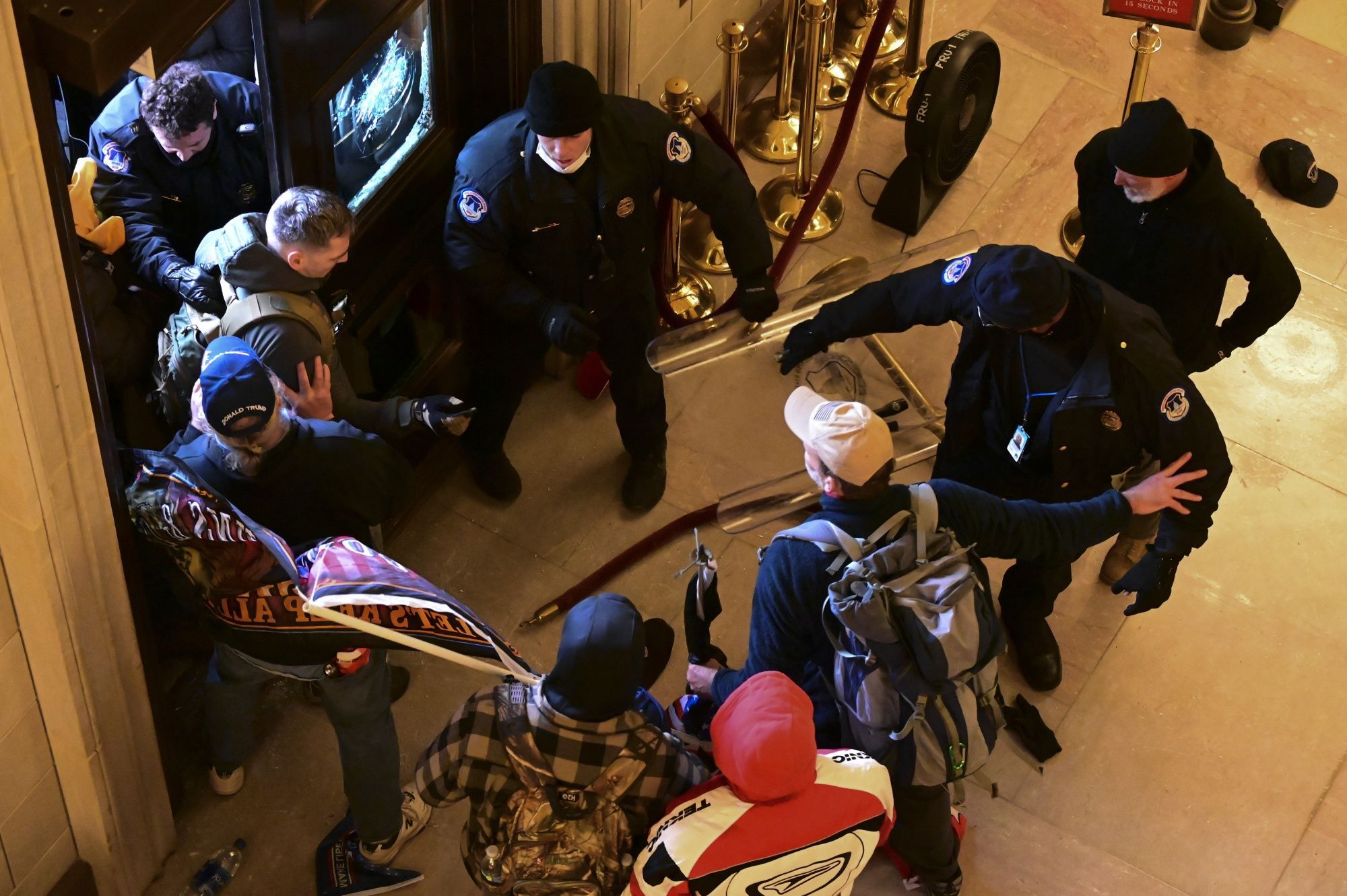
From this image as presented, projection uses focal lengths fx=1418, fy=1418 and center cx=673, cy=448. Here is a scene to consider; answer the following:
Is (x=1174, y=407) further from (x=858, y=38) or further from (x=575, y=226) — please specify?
(x=858, y=38)

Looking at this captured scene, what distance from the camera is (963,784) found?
4.06m

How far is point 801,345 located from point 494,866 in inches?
70.4

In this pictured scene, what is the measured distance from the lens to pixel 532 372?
4.69 meters

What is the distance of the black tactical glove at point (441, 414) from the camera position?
11.8 feet

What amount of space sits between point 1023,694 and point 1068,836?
0.47 metres

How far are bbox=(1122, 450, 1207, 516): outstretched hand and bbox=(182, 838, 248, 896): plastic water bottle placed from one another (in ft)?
8.37

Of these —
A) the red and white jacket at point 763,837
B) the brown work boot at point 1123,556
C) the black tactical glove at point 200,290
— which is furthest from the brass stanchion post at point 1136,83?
the black tactical glove at point 200,290

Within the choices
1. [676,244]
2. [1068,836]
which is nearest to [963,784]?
[1068,836]

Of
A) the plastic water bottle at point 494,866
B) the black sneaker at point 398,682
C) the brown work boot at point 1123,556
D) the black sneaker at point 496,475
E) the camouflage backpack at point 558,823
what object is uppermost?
the camouflage backpack at point 558,823

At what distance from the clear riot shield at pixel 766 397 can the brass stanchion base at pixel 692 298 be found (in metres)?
0.27

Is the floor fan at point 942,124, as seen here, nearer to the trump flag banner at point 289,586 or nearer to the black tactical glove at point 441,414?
the black tactical glove at point 441,414

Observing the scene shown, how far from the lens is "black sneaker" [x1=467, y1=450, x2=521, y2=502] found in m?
4.62

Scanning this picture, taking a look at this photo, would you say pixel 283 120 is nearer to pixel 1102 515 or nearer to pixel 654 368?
pixel 654 368

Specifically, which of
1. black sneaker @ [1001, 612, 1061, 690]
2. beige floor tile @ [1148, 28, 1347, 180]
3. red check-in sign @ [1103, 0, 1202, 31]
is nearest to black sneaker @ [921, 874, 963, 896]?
black sneaker @ [1001, 612, 1061, 690]
